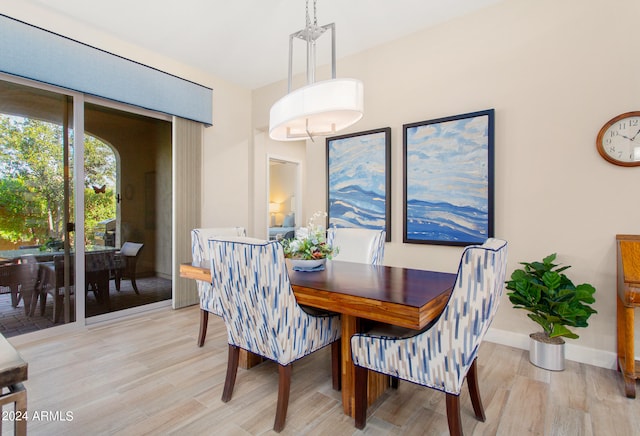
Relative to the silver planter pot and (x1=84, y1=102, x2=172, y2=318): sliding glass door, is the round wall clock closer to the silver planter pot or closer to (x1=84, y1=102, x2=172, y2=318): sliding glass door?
the silver planter pot

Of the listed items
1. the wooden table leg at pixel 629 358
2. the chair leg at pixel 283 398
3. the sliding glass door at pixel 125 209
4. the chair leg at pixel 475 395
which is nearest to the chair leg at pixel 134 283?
the sliding glass door at pixel 125 209

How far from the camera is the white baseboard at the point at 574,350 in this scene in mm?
2408

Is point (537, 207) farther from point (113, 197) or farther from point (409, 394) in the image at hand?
point (113, 197)

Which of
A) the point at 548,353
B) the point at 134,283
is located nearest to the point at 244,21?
the point at 134,283

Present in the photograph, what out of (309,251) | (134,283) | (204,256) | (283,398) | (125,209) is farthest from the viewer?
(134,283)

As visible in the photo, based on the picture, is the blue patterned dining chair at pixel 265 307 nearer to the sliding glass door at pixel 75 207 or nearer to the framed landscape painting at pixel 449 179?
the framed landscape painting at pixel 449 179

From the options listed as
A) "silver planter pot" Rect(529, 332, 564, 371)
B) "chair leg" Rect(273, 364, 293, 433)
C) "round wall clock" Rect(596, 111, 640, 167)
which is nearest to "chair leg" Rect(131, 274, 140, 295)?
"chair leg" Rect(273, 364, 293, 433)

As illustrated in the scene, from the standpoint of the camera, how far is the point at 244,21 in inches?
124

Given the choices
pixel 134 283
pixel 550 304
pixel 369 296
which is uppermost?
pixel 369 296

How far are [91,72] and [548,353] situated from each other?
15.0 feet

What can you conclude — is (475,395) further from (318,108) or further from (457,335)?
(318,108)

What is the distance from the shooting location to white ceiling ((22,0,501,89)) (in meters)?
2.87

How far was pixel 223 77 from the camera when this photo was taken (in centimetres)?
438

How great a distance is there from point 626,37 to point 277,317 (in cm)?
308
